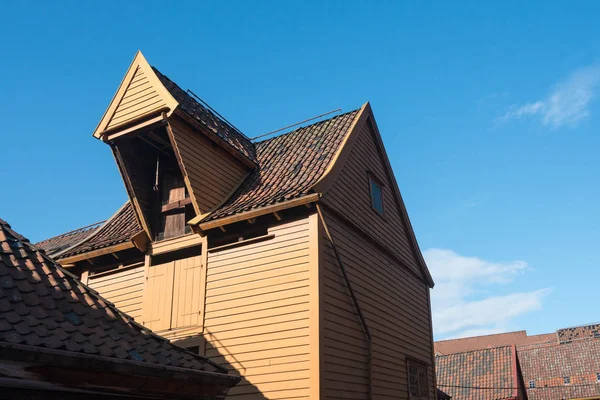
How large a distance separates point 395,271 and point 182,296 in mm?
6865

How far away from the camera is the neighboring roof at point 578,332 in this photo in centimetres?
6762

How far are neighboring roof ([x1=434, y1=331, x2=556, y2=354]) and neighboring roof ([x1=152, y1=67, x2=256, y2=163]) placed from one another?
2636 inches

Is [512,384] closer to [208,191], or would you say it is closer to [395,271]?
[395,271]

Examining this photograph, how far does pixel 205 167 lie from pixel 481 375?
2673 centimetres

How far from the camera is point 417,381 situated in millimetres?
17719

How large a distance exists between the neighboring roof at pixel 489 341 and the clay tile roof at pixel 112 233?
67.2 meters

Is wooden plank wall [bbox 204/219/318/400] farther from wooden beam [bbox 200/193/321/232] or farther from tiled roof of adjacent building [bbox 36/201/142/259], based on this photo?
tiled roof of adjacent building [bbox 36/201/142/259]

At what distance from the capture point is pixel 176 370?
738cm

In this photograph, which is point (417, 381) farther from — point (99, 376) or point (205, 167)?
point (99, 376)

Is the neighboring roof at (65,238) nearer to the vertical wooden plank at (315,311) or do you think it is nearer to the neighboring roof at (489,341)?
the vertical wooden plank at (315,311)

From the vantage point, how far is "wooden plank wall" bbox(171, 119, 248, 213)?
14953mm

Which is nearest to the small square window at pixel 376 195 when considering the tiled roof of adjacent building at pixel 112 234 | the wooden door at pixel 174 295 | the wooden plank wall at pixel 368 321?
the wooden plank wall at pixel 368 321

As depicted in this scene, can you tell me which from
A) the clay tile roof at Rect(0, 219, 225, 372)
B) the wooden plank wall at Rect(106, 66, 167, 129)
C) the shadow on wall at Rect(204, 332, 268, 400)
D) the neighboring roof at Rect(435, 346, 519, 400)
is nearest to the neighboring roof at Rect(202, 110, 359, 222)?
the shadow on wall at Rect(204, 332, 268, 400)

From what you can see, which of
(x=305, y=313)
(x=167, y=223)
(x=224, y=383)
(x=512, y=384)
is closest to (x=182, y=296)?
(x=167, y=223)
